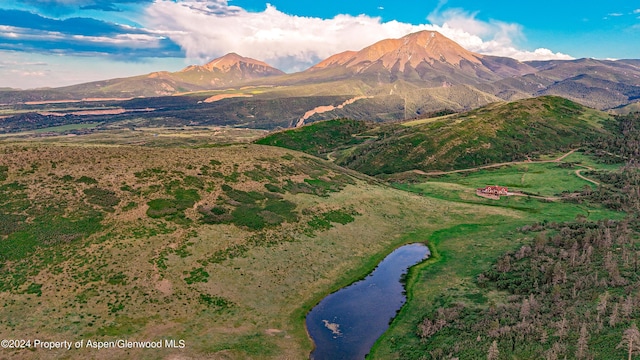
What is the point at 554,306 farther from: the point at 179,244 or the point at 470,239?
the point at 179,244

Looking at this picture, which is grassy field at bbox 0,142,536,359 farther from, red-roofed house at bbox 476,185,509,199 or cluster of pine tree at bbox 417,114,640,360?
red-roofed house at bbox 476,185,509,199

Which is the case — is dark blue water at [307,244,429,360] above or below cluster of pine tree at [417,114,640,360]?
below

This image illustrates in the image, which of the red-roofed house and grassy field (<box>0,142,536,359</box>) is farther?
the red-roofed house

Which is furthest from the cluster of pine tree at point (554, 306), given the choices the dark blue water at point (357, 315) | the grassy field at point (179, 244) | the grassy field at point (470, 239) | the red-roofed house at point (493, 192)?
the red-roofed house at point (493, 192)

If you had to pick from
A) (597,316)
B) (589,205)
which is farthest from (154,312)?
(589,205)

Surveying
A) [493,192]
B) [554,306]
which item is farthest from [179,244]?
[493,192]

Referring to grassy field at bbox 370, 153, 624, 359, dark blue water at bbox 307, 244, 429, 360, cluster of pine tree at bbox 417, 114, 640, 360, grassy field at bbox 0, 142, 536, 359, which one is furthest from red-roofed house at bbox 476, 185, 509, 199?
dark blue water at bbox 307, 244, 429, 360

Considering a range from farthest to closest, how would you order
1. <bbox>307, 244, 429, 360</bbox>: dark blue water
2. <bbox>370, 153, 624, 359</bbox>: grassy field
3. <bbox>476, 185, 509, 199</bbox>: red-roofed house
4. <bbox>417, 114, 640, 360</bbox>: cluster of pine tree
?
<bbox>476, 185, 509, 199</bbox>: red-roofed house
<bbox>370, 153, 624, 359</bbox>: grassy field
<bbox>307, 244, 429, 360</bbox>: dark blue water
<bbox>417, 114, 640, 360</bbox>: cluster of pine tree

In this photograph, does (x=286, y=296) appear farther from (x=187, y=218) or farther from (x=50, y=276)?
(x=50, y=276)
